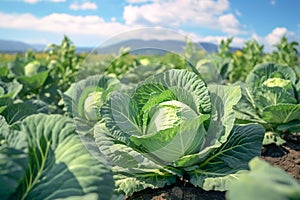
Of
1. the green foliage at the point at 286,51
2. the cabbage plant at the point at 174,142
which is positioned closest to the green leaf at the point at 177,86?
the cabbage plant at the point at 174,142

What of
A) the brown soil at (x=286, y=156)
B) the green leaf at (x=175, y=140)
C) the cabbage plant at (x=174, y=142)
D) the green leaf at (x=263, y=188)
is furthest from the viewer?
the brown soil at (x=286, y=156)

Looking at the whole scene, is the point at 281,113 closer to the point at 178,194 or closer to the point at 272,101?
the point at 272,101

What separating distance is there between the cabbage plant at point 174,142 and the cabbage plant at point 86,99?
3.67 ft

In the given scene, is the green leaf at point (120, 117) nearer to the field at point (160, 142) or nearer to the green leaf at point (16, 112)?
Answer: the field at point (160, 142)

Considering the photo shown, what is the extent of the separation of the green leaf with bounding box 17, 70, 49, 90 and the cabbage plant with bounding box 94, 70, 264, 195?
3.21 m

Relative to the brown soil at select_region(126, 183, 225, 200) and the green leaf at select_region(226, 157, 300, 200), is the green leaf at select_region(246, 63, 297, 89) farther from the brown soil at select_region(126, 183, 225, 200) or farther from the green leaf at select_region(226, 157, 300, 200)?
the green leaf at select_region(226, 157, 300, 200)

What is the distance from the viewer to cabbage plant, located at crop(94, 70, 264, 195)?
2312mm

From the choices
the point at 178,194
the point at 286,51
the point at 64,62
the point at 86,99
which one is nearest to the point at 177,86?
the point at 178,194

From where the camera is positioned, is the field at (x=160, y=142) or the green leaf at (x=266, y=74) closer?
the field at (x=160, y=142)

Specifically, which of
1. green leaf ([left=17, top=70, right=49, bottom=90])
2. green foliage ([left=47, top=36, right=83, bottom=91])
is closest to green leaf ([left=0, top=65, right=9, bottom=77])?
green leaf ([left=17, top=70, right=49, bottom=90])

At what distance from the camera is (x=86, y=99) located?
3926mm

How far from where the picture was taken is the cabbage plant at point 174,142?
231 centimetres

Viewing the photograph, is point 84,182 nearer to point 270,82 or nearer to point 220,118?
point 220,118

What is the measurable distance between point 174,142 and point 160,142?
80mm
